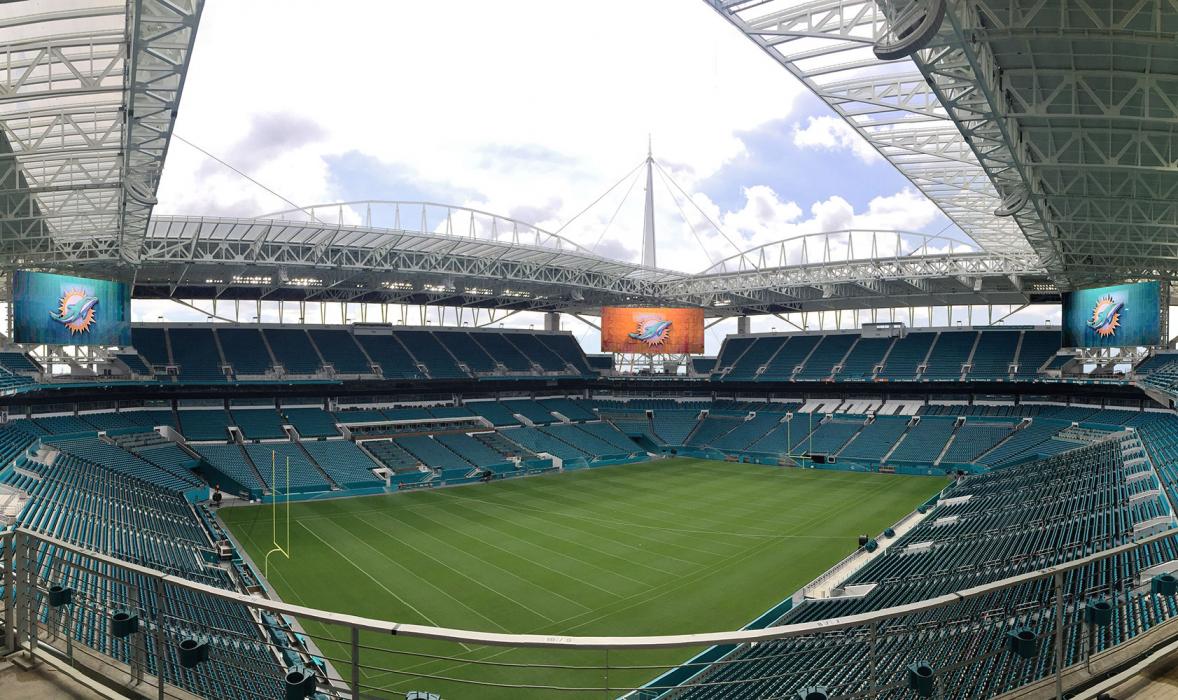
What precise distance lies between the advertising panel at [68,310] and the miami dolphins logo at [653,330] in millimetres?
34215

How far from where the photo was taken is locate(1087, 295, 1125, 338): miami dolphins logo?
117ft

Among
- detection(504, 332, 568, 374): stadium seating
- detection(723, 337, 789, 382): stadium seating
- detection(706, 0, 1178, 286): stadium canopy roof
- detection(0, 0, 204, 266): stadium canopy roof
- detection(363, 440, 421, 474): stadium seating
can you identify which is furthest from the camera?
detection(504, 332, 568, 374): stadium seating

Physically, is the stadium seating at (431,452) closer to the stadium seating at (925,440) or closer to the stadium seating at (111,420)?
the stadium seating at (111,420)

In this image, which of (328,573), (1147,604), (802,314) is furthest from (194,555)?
(802,314)

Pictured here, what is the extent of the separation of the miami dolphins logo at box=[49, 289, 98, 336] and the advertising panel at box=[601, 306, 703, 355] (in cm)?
3366

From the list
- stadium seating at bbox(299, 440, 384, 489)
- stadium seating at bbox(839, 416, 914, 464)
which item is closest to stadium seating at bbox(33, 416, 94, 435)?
stadium seating at bbox(299, 440, 384, 489)

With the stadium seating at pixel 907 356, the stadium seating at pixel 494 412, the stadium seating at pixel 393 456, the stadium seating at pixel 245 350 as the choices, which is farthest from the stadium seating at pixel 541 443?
the stadium seating at pixel 907 356

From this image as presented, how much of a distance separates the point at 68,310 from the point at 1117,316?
5220 cm

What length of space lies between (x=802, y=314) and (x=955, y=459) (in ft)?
80.0

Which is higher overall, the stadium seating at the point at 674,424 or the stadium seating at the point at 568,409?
the stadium seating at the point at 568,409

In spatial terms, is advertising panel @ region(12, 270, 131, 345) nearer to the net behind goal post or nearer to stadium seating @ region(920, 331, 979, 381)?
the net behind goal post

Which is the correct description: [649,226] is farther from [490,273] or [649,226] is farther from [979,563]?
[979,563]

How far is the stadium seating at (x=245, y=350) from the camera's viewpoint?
47281 mm

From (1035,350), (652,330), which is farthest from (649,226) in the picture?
(1035,350)
